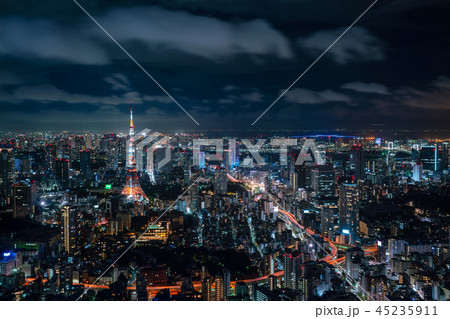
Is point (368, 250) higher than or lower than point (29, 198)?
lower

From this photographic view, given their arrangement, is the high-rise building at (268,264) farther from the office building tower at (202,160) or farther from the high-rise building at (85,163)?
the high-rise building at (85,163)

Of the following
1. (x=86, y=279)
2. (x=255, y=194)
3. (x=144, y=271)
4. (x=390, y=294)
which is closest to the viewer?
(x=390, y=294)

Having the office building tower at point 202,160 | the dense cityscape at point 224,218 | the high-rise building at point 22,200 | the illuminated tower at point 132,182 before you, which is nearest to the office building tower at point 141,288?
the dense cityscape at point 224,218

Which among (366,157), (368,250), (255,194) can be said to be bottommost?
(368,250)

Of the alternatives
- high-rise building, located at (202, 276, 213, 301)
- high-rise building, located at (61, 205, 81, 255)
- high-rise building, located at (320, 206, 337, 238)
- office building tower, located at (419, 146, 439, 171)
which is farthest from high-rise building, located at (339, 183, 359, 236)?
high-rise building, located at (61, 205, 81, 255)

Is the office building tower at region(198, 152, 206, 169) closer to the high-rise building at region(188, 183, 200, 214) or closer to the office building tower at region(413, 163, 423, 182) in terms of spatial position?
the high-rise building at region(188, 183, 200, 214)

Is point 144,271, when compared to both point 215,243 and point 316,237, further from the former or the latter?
point 316,237

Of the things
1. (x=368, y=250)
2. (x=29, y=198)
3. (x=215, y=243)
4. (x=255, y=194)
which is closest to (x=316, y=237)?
(x=368, y=250)

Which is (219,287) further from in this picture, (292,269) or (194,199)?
(194,199)
